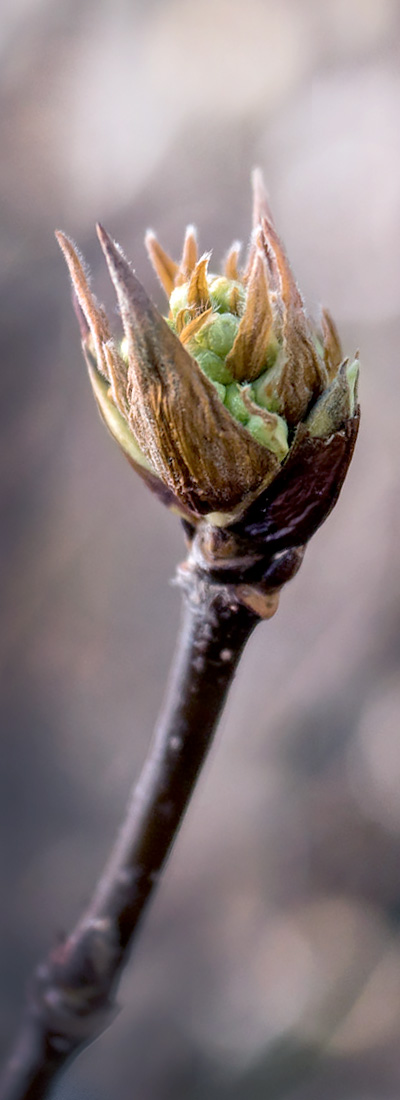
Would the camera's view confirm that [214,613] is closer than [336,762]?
Yes

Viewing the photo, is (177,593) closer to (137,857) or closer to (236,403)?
(137,857)

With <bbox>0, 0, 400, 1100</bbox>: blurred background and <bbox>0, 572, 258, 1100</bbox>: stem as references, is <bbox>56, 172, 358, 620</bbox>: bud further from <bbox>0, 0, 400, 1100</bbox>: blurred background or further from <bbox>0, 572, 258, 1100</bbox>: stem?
<bbox>0, 0, 400, 1100</bbox>: blurred background

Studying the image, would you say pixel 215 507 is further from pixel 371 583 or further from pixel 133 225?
pixel 133 225

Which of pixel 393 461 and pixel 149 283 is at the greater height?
pixel 149 283

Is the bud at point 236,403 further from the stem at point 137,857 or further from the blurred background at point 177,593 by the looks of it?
the blurred background at point 177,593

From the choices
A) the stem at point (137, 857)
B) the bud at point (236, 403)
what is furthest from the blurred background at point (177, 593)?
the bud at point (236, 403)

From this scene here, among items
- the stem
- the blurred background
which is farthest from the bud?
the blurred background

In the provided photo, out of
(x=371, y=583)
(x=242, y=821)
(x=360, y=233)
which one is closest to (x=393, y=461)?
(x=371, y=583)
